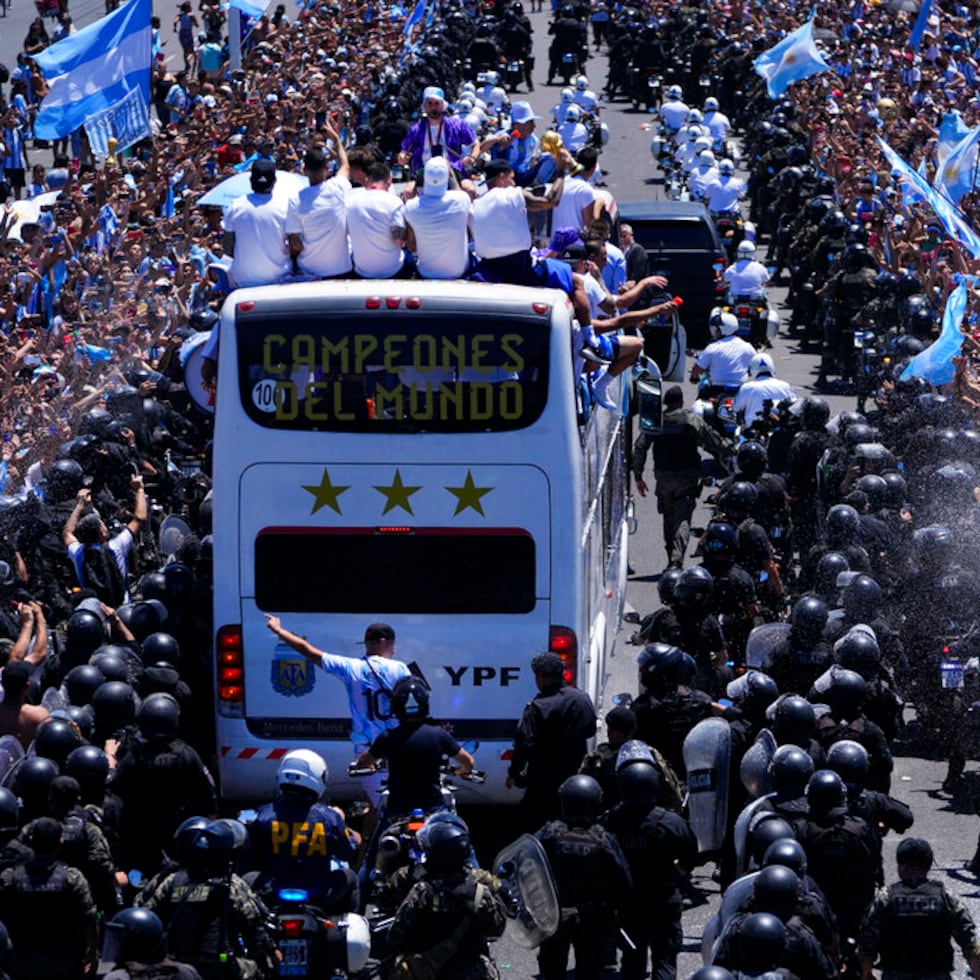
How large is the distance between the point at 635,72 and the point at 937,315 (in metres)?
28.6

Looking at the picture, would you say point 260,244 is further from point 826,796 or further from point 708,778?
point 826,796

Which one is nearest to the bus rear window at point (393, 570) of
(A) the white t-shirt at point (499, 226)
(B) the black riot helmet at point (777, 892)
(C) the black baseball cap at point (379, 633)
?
(C) the black baseball cap at point (379, 633)

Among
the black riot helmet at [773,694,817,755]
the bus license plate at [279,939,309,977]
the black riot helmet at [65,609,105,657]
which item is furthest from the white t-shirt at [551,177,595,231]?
the bus license plate at [279,939,309,977]

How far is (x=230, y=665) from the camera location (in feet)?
42.5

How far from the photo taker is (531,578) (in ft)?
42.2

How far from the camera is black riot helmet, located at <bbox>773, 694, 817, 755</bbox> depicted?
11.1 meters

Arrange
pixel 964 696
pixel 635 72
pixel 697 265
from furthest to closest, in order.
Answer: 1. pixel 635 72
2. pixel 697 265
3. pixel 964 696

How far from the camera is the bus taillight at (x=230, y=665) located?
509 inches

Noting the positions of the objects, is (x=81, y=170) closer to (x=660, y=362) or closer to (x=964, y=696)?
(x=660, y=362)

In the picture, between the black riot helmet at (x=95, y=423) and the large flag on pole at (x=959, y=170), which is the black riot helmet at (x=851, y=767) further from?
the large flag on pole at (x=959, y=170)

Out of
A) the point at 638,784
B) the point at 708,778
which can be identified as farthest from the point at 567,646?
the point at 638,784

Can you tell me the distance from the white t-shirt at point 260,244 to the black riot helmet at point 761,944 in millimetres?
5817

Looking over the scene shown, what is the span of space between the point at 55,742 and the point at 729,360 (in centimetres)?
1105

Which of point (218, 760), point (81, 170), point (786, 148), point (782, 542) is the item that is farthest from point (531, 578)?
point (786, 148)
